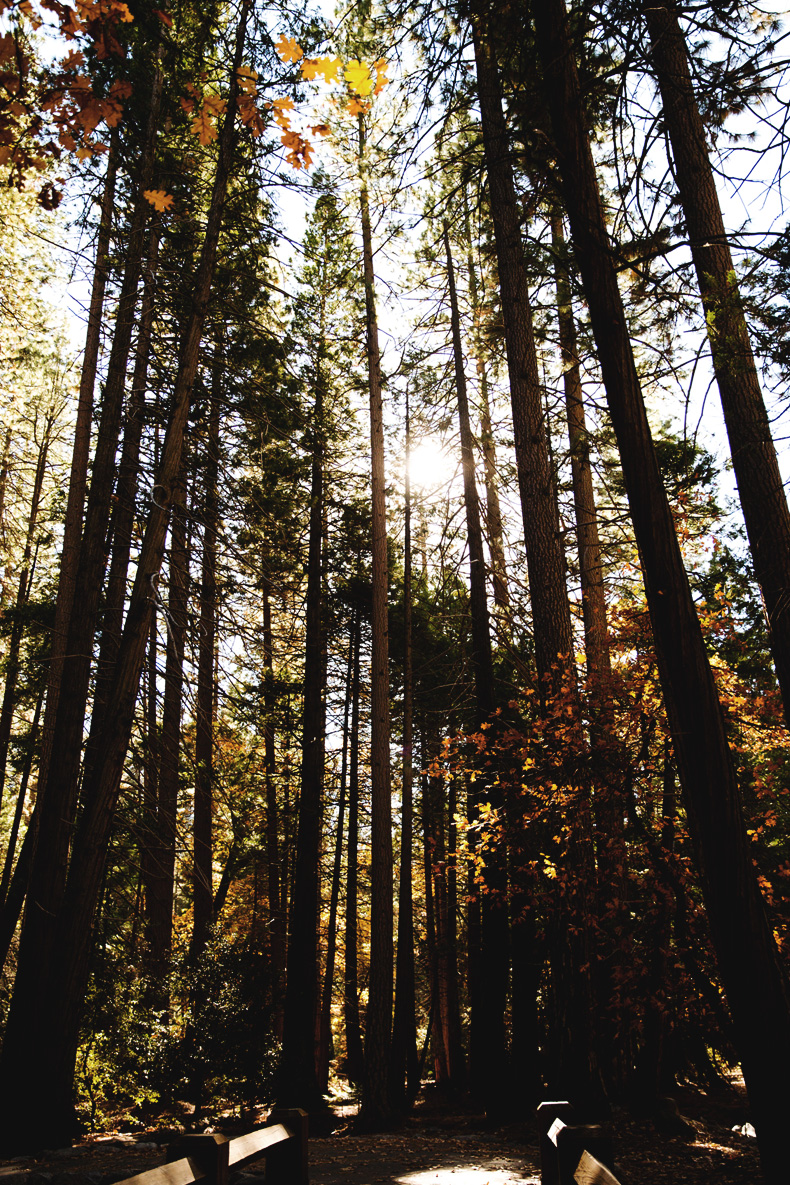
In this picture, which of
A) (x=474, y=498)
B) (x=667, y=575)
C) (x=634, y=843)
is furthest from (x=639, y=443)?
(x=474, y=498)

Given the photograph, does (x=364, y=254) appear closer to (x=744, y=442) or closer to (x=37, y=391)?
(x=37, y=391)

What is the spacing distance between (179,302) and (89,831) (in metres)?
6.98

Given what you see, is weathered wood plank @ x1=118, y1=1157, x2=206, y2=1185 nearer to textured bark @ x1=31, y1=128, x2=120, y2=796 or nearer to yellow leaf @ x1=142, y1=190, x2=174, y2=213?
yellow leaf @ x1=142, y1=190, x2=174, y2=213

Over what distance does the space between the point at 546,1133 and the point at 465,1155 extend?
5700 millimetres

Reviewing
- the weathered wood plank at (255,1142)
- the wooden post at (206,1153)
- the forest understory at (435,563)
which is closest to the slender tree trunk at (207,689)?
the forest understory at (435,563)

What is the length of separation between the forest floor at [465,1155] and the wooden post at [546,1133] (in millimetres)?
2639

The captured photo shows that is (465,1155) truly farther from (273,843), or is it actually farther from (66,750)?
(273,843)

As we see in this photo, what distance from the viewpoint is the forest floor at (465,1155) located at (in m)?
6.04

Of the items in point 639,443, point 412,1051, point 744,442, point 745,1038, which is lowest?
point 412,1051

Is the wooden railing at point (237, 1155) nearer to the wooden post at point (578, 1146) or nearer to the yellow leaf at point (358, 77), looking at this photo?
the wooden post at point (578, 1146)

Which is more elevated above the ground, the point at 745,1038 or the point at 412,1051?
the point at 745,1038

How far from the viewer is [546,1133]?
3.49 metres

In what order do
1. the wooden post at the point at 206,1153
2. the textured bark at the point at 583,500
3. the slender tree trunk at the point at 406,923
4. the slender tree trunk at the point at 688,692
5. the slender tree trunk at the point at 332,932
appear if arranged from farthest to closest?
1. the slender tree trunk at the point at 332,932
2. the slender tree trunk at the point at 406,923
3. the textured bark at the point at 583,500
4. the slender tree trunk at the point at 688,692
5. the wooden post at the point at 206,1153

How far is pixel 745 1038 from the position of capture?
3.23m
